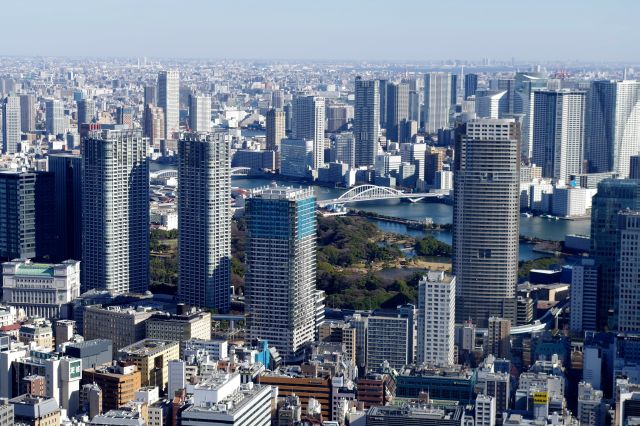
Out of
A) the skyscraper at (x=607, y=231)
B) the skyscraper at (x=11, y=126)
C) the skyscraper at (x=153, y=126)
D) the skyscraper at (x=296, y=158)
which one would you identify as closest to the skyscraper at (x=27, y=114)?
the skyscraper at (x=11, y=126)

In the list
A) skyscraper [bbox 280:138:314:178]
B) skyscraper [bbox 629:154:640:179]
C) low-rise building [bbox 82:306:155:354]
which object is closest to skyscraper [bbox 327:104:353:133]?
skyscraper [bbox 280:138:314:178]

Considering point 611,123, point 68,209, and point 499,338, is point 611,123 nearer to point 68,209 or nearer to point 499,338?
point 68,209

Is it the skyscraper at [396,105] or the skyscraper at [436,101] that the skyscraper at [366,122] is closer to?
the skyscraper at [396,105]

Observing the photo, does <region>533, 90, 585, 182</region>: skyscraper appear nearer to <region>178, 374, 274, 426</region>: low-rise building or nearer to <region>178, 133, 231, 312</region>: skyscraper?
<region>178, 133, 231, 312</region>: skyscraper

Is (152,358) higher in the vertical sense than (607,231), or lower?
lower

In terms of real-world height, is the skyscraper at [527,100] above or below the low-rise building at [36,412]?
above

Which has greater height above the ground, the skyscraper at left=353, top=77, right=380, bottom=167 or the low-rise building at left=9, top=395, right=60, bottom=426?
the skyscraper at left=353, top=77, right=380, bottom=167

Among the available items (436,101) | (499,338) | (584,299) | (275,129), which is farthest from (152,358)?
(436,101)
